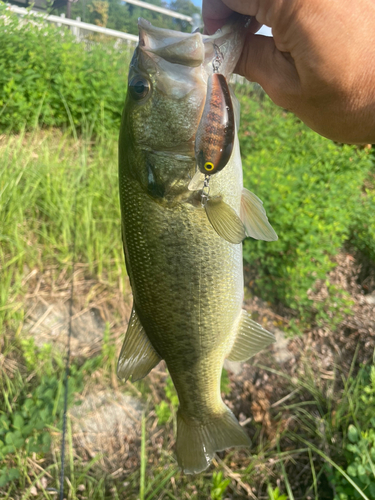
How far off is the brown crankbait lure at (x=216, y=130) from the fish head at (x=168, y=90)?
0.21ft

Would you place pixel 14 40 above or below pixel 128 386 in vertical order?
above

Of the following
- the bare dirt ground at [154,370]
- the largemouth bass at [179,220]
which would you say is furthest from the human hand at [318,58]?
the bare dirt ground at [154,370]

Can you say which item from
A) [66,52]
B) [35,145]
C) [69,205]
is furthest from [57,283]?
[66,52]

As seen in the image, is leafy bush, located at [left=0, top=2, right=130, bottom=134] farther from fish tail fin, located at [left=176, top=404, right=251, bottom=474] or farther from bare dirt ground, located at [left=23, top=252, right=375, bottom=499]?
fish tail fin, located at [left=176, top=404, right=251, bottom=474]

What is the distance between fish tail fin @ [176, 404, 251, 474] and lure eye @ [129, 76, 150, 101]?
1.18 meters

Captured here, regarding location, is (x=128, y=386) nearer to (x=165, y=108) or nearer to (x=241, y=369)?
(x=241, y=369)

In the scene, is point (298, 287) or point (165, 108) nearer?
point (165, 108)

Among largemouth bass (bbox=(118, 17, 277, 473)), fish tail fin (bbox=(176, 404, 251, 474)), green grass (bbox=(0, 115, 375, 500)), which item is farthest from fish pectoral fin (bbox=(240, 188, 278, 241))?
green grass (bbox=(0, 115, 375, 500))

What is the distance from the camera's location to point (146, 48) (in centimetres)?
94

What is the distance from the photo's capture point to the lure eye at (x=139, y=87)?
3.12 feet

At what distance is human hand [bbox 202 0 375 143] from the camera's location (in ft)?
3.38

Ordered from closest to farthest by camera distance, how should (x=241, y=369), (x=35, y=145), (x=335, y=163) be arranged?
(x=241, y=369), (x=35, y=145), (x=335, y=163)

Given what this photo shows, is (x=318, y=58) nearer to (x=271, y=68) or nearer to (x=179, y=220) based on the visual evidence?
(x=271, y=68)

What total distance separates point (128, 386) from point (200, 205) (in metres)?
2.01
